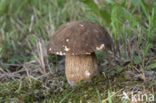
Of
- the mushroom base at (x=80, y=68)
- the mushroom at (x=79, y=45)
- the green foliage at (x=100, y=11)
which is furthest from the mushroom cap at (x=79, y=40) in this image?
the green foliage at (x=100, y=11)

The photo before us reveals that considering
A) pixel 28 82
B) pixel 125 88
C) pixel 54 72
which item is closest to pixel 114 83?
pixel 125 88

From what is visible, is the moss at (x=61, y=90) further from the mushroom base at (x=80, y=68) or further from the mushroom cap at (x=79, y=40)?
the mushroom cap at (x=79, y=40)

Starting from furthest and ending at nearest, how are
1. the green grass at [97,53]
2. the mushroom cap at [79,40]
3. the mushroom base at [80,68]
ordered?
the mushroom base at [80,68] → the green grass at [97,53] → the mushroom cap at [79,40]

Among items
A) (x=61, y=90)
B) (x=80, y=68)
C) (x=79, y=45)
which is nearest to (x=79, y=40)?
(x=79, y=45)

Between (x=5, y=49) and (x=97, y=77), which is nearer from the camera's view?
(x=97, y=77)

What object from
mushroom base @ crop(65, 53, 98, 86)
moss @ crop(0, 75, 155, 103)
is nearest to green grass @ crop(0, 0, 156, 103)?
moss @ crop(0, 75, 155, 103)

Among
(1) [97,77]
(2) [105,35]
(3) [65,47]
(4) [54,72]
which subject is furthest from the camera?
(4) [54,72]

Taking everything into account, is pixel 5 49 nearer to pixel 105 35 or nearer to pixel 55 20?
pixel 55 20

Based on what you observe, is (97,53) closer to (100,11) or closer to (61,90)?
(100,11)
